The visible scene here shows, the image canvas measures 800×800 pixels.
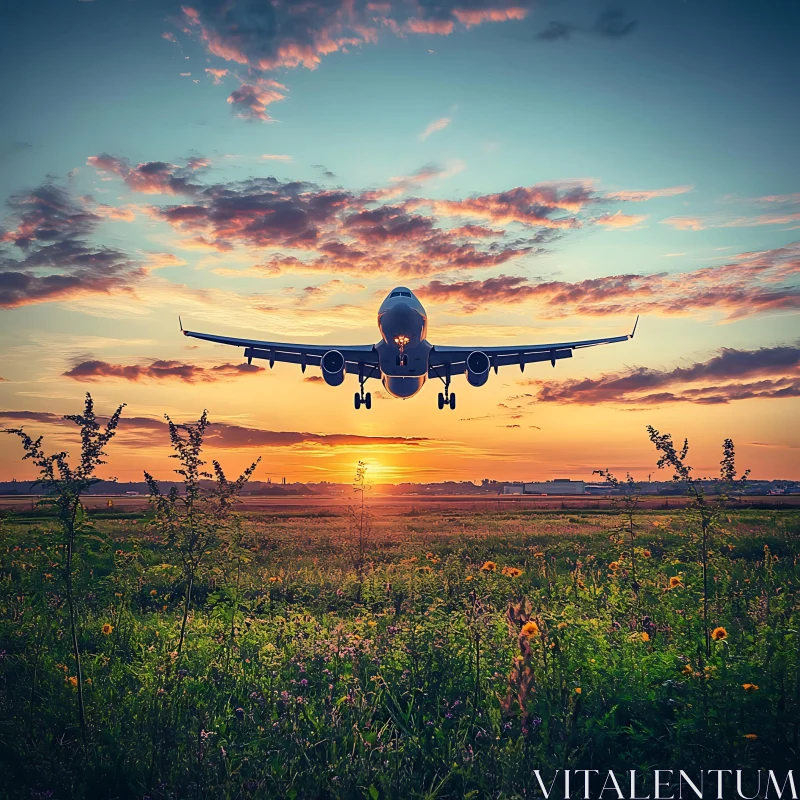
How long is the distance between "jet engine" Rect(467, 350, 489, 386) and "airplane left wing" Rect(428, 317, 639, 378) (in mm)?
1528

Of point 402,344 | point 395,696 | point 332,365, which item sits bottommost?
point 395,696

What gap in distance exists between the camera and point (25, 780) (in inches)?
277

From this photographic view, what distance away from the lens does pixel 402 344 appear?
3045 centimetres

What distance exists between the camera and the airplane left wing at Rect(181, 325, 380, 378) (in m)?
35.5

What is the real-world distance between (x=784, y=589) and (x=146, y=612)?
48.5 ft

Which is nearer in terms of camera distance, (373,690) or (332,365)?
(373,690)

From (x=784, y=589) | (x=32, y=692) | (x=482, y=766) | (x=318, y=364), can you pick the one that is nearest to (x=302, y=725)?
(x=482, y=766)

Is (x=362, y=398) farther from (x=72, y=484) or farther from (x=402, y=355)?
(x=72, y=484)

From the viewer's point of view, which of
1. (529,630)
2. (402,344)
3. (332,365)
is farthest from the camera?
(332,365)

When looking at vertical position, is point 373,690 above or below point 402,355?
below

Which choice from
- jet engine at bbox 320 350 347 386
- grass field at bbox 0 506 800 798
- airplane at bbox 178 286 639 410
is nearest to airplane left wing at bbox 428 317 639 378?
airplane at bbox 178 286 639 410

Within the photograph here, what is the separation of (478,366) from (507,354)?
487 cm

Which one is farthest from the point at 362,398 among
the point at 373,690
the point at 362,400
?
the point at 373,690

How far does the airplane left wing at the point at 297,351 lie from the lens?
3547 centimetres
